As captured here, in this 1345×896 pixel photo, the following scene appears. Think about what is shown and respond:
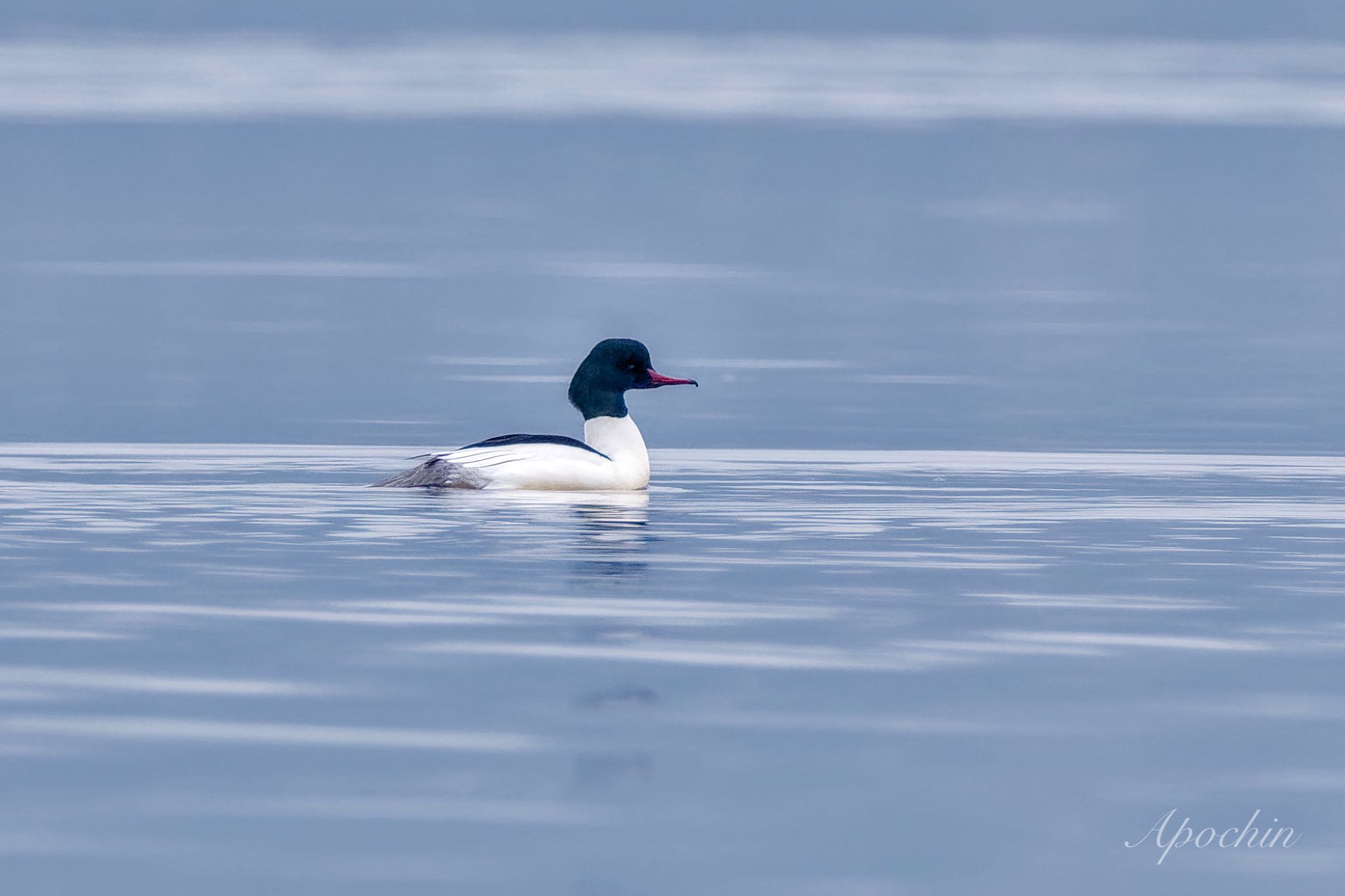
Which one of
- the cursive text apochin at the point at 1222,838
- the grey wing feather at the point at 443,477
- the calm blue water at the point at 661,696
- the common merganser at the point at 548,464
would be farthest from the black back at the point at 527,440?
the cursive text apochin at the point at 1222,838

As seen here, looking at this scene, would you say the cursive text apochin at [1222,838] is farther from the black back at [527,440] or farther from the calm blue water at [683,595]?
the black back at [527,440]

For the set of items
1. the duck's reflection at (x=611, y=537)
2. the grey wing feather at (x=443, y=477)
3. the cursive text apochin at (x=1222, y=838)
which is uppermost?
the grey wing feather at (x=443, y=477)

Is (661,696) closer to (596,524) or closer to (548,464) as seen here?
(596,524)

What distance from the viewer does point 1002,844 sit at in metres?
7.00

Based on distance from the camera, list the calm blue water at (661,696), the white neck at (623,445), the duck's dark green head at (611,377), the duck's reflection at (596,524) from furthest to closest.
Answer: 1. the duck's dark green head at (611,377)
2. the white neck at (623,445)
3. the duck's reflection at (596,524)
4. the calm blue water at (661,696)

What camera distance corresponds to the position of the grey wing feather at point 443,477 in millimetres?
14758

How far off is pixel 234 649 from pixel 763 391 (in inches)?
499

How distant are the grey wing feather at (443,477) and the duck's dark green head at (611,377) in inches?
42.5

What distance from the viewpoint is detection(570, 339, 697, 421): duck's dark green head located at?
15.7 m

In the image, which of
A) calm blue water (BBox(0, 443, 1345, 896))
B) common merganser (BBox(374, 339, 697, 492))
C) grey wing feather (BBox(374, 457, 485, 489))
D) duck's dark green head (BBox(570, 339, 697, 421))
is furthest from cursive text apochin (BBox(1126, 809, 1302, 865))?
duck's dark green head (BBox(570, 339, 697, 421))

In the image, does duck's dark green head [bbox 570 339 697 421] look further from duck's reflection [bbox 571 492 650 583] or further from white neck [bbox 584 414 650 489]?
duck's reflection [bbox 571 492 650 583]

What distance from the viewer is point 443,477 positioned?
48.4 ft

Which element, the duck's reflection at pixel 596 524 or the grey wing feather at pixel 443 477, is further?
the grey wing feather at pixel 443 477

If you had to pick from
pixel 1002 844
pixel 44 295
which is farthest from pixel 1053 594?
pixel 44 295
